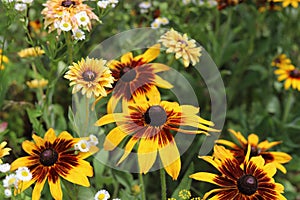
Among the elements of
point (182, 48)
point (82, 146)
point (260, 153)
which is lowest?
point (260, 153)

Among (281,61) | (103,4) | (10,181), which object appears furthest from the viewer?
(281,61)

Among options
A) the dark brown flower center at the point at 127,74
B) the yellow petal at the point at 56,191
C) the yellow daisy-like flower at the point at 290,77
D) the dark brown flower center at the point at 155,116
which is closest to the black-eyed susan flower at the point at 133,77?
the dark brown flower center at the point at 127,74

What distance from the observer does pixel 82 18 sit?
1.17 metres

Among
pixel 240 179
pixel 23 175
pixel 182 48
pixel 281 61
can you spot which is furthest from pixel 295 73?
pixel 23 175

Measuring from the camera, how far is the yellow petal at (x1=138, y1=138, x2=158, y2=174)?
103 centimetres

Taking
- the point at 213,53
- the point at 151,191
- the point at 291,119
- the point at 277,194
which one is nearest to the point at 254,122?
the point at 291,119

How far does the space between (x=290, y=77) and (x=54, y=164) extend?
91 cm

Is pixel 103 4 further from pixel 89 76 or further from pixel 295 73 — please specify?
pixel 295 73

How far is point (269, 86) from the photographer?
2.01 m

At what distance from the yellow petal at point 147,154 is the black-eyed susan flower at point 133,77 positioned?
0.50ft

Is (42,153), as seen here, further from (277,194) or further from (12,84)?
(12,84)

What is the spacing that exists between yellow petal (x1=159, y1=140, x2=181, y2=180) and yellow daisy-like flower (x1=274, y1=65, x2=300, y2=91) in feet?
2.36

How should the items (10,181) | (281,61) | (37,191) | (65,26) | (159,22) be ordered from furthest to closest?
1. (281,61)
2. (159,22)
3. (65,26)
4. (37,191)
5. (10,181)

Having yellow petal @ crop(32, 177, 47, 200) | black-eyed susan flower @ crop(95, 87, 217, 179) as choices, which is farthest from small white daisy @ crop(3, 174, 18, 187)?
black-eyed susan flower @ crop(95, 87, 217, 179)
